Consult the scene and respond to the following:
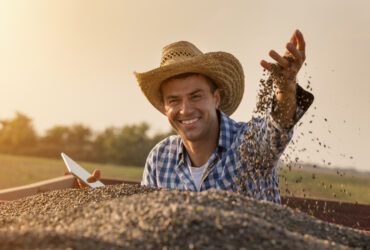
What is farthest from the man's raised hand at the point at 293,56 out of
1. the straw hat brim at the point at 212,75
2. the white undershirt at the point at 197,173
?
the white undershirt at the point at 197,173

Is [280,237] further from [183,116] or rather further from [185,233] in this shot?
[183,116]

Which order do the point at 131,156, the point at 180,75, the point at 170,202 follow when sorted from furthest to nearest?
the point at 131,156, the point at 180,75, the point at 170,202

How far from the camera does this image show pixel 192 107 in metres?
3.18

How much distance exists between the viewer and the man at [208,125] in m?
2.64

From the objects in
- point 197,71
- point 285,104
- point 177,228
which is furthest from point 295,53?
point 177,228

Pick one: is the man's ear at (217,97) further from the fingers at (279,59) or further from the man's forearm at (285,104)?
the fingers at (279,59)

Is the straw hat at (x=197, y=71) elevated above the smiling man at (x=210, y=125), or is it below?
above

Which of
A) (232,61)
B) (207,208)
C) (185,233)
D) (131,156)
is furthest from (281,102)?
(131,156)

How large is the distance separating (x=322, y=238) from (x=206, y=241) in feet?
2.34

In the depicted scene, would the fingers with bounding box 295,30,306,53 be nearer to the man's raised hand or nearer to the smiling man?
the man's raised hand

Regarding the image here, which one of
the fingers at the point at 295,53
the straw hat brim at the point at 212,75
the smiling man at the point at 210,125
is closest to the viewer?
the fingers at the point at 295,53

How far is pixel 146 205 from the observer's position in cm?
166

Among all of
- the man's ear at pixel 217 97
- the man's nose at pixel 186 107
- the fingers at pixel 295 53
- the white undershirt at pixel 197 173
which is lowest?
the white undershirt at pixel 197 173

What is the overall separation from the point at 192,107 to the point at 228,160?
544mm
